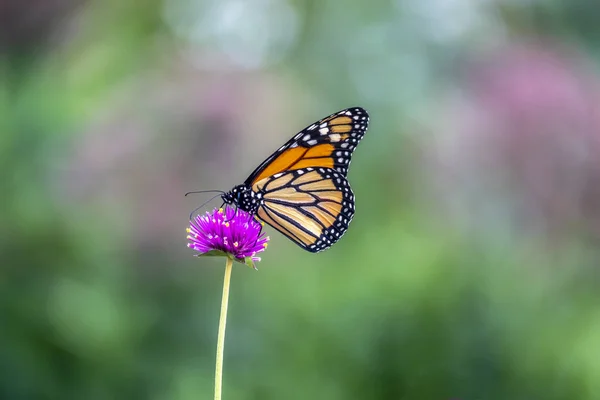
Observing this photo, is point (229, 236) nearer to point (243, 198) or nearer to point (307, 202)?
point (243, 198)

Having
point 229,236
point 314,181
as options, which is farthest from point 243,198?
point 229,236

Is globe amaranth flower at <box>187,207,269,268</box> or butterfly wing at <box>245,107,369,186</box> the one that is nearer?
globe amaranth flower at <box>187,207,269,268</box>

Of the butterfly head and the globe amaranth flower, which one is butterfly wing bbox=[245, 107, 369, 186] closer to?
the butterfly head
